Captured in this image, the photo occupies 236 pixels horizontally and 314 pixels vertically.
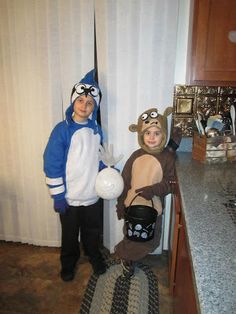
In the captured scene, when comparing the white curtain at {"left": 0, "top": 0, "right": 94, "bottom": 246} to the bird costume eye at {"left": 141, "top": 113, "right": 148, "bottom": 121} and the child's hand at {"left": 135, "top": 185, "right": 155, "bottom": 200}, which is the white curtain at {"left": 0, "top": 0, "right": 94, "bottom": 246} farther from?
the child's hand at {"left": 135, "top": 185, "right": 155, "bottom": 200}

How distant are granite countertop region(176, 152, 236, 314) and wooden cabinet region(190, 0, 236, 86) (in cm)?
48

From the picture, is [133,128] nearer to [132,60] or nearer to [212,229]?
[132,60]

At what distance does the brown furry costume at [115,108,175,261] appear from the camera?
1.50 metres

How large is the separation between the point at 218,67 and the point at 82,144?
845 millimetres

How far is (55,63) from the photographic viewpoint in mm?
1652

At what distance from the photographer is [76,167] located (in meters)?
1.54

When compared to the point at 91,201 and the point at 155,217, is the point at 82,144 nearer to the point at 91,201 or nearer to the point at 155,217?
the point at 91,201

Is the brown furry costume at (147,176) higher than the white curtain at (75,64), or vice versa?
the white curtain at (75,64)

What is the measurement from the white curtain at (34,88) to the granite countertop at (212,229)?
93 centimetres

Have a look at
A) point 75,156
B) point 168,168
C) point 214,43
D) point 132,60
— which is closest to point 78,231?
point 75,156

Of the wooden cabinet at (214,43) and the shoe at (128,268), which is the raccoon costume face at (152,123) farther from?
the shoe at (128,268)

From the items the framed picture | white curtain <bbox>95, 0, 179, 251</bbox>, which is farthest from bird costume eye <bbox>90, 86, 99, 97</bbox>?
the framed picture

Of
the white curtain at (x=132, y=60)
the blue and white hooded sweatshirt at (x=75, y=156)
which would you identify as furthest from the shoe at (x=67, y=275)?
the white curtain at (x=132, y=60)

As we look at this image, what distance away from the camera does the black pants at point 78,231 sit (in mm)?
1639
